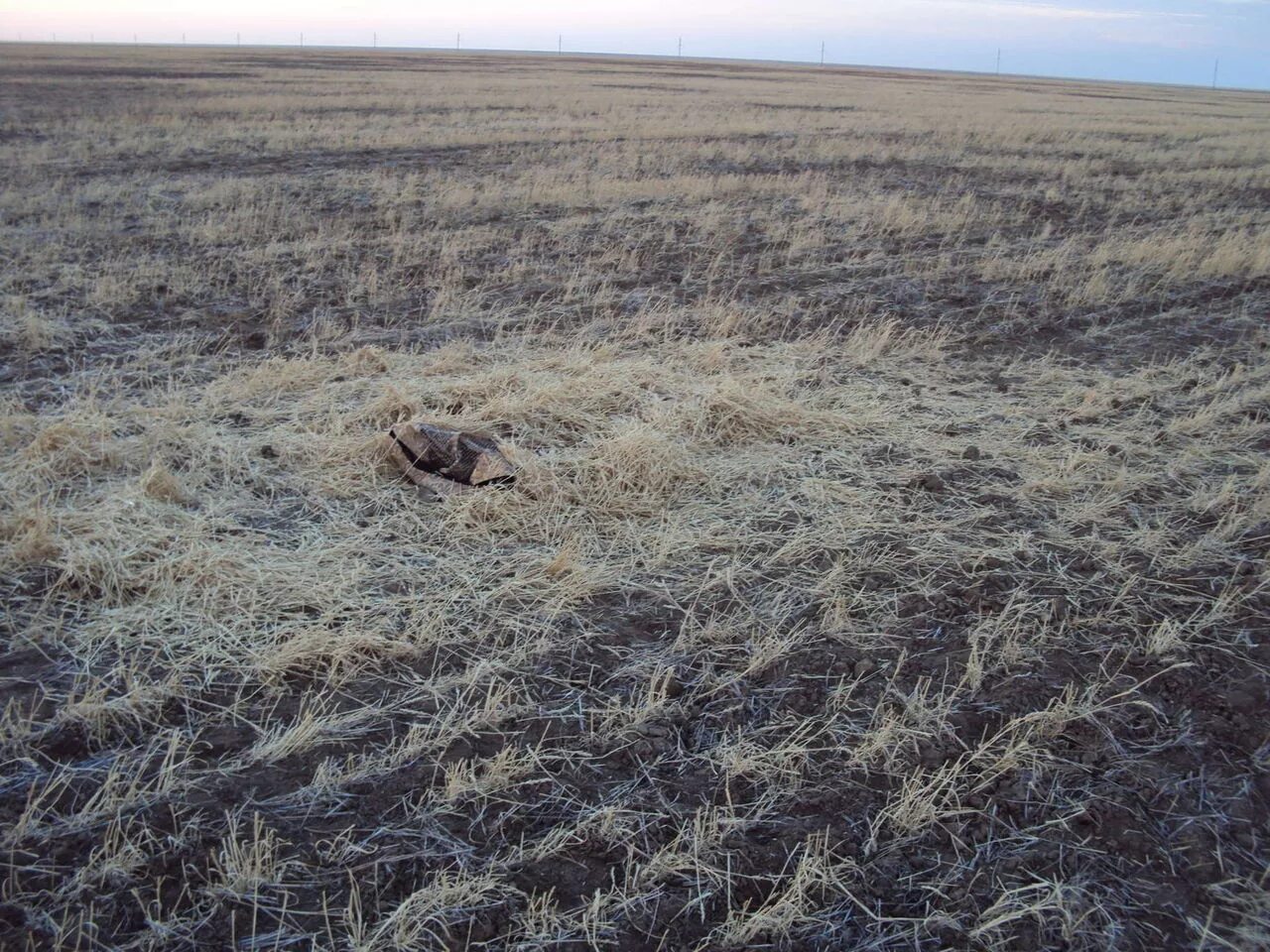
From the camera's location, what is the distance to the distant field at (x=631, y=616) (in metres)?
2.58

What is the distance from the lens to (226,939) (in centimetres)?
238

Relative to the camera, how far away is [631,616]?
386cm

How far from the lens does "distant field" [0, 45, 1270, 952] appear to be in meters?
2.58

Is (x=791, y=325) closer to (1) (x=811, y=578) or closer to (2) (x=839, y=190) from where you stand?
(1) (x=811, y=578)

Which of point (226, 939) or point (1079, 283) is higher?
point (1079, 283)

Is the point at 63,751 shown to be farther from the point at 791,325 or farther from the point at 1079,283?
the point at 1079,283

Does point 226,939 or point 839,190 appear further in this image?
point 839,190

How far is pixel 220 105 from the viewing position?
27312 millimetres

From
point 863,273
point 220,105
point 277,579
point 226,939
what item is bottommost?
point 226,939

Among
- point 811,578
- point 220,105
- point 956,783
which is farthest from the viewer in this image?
point 220,105

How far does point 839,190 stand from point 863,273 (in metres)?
5.98

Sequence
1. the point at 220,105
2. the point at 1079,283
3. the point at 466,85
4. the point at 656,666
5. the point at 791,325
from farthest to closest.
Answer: the point at 466,85, the point at 220,105, the point at 1079,283, the point at 791,325, the point at 656,666

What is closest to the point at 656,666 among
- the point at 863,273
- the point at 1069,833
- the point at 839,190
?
the point at 1069,833

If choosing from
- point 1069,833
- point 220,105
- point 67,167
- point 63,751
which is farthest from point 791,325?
point 220,105
